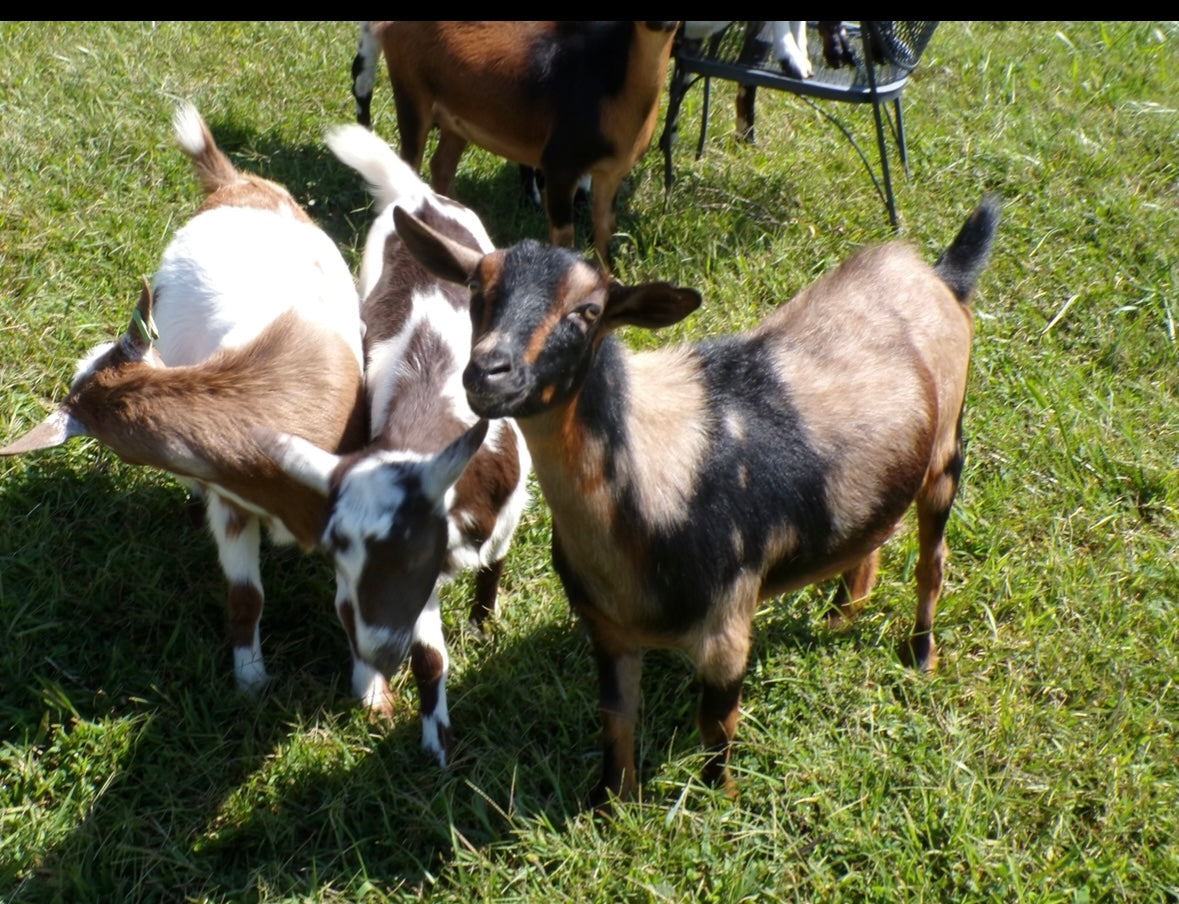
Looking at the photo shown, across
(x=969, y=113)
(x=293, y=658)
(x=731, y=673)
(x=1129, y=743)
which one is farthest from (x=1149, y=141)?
(x=293, y=658)

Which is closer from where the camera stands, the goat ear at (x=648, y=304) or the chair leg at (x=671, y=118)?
the goat ear at (x=648, y=304)

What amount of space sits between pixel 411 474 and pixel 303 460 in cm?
31

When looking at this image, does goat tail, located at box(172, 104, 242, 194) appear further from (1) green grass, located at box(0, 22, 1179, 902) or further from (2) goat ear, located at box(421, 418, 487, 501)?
(2) goat ear, located at box(421, 418, 487, 501)

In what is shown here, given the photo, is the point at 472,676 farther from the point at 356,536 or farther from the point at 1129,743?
the point at 1129,743

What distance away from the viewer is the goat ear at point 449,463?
114 inches

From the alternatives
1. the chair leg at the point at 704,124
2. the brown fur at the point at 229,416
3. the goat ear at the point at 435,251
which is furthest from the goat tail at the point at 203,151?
the chair leg at the point at 704,124

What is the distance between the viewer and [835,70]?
234 inches

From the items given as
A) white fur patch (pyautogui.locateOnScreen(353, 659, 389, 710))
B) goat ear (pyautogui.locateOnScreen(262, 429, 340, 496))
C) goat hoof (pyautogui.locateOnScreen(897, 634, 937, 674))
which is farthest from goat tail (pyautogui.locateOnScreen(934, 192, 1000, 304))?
white fur patch (pyautogui.locateOnScreen(353, 659, 389, 710))

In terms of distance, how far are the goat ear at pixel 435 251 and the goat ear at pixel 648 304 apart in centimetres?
33

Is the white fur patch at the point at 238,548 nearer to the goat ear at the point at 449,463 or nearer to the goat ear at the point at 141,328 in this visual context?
the goat ear at the point at 141,328

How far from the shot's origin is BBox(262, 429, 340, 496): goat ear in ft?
10.0

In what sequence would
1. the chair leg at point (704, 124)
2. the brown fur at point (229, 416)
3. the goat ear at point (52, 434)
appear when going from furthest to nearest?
1. the chair leg at point (704, 124)
2. the goat ear at point (52, 434)
3. the brown fur at point (229, 416)

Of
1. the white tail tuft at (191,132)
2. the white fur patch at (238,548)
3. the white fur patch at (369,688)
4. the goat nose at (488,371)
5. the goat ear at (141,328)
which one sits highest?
the goat nose at (488,371)

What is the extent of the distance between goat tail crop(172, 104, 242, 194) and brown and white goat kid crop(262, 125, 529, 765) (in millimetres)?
487
